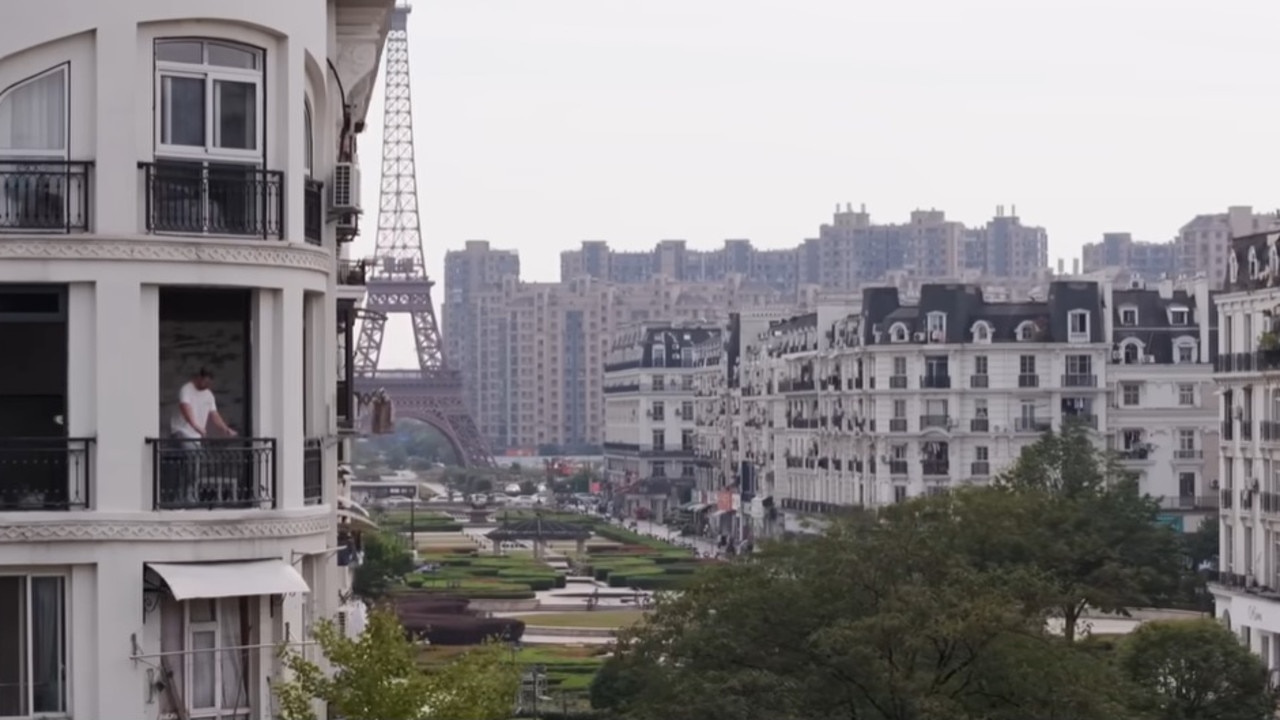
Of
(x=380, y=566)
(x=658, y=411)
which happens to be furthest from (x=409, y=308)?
(x=380, y=566)

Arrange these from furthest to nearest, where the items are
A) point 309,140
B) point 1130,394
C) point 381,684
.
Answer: point 1130,394 → point 309,140 → point 381,684

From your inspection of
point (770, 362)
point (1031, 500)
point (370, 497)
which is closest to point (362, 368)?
point (370, 497)

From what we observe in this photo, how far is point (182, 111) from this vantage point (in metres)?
12.8

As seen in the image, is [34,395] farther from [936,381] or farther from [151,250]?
[936,381]

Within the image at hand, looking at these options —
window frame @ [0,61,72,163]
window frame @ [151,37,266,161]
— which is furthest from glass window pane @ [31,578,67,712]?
window frame @ [151,37,266,161]

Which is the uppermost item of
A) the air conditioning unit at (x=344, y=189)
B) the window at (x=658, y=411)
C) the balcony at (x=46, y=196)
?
the air conditioning unit at (x=344, y=189)

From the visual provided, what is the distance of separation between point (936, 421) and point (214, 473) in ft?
254

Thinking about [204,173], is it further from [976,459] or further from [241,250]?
[976,459]

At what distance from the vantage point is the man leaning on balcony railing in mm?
12703

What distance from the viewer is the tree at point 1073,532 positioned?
4212 centimetres

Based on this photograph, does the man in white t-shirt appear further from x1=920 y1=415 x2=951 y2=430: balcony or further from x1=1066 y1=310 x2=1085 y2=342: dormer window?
x1=1066 y1=310 x2=1085 y2=342: dormer window

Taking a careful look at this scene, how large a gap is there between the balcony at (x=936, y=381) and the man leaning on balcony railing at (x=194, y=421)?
7762cm

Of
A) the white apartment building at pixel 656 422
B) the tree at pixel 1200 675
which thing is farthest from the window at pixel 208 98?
the white apartment building at pixel 656 422

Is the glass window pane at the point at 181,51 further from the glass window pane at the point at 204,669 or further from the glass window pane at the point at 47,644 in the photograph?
the glass window pane at the point at 204,669
